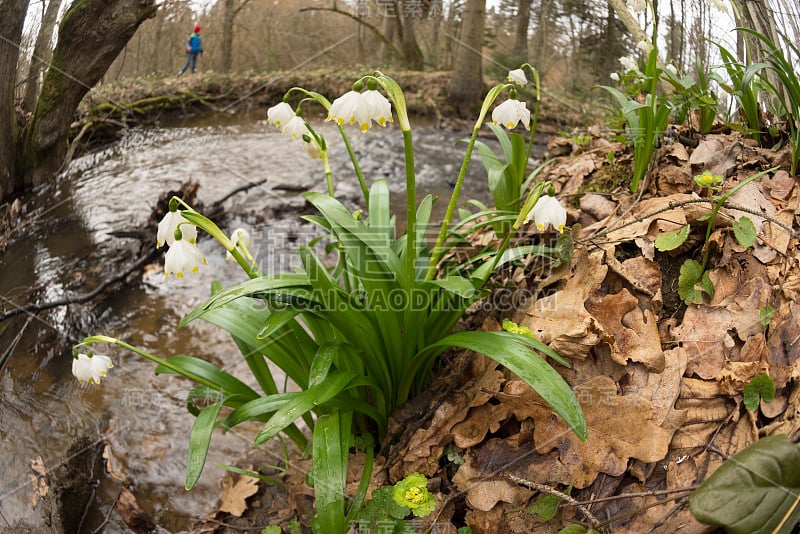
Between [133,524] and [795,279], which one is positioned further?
[133,524]

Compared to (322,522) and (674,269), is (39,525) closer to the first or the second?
(322,522)

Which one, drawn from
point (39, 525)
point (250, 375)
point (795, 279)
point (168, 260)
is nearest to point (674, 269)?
point (795, 279)

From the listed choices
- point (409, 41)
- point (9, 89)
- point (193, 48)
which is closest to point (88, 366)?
point (9, 89)

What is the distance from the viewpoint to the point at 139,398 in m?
2.30

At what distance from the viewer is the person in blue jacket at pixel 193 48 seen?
3377 mm

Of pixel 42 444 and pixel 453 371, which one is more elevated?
pixel 453 371

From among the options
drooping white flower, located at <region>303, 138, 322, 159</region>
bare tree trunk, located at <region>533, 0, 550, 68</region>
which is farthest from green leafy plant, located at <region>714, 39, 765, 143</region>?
bare tree trunk, located at <region>533, 0, 550, 68</region>

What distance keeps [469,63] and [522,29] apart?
2.62ft

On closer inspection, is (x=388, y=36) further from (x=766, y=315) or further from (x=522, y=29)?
(x=766, y=315)

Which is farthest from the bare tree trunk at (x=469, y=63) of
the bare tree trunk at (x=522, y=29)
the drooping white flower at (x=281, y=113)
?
the drooping white flower at (x=281, y=113)

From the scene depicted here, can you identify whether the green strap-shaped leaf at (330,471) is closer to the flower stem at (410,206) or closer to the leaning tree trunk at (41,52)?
the flower stem at (410,206)

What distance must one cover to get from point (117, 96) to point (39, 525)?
247 centimetres

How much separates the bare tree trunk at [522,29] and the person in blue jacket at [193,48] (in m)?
3.45

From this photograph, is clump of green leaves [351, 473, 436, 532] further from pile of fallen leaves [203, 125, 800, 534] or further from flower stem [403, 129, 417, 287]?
flower stem [403, 129, 417, 287]
